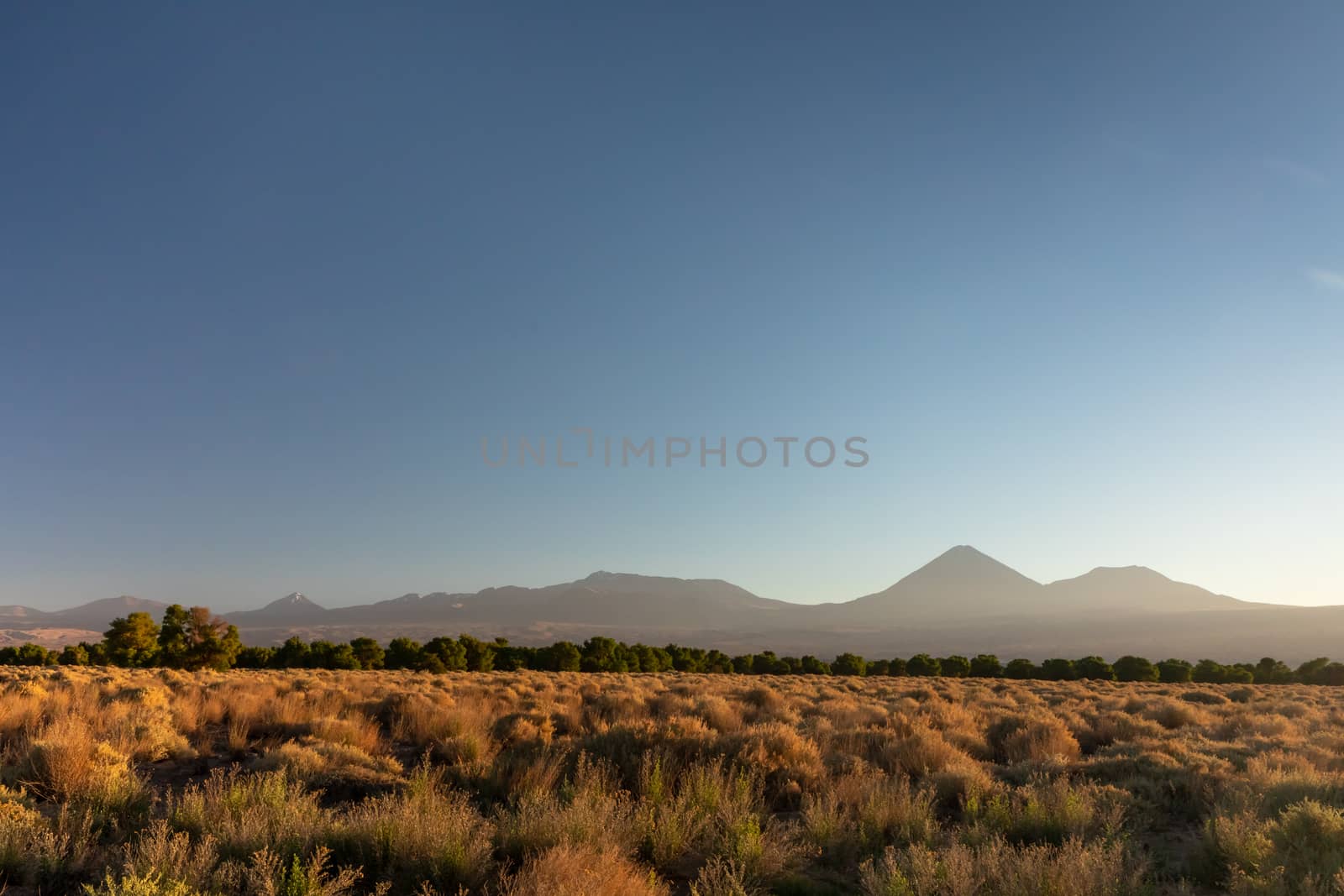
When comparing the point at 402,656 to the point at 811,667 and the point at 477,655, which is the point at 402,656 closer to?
the point at 477,655

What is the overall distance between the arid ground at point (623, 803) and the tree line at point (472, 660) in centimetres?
5068

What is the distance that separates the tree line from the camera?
204 ft

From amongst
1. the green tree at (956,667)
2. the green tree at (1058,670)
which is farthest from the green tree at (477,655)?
the green tree at (1058,670)

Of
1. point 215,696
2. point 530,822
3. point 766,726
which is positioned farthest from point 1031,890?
point 215,696

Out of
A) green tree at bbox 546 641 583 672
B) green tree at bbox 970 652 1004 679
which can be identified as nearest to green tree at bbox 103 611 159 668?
green tree at bbox 546 641 583 672

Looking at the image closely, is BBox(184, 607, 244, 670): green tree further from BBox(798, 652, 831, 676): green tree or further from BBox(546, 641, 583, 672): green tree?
BBox(798, 652, 831, 676): green tree

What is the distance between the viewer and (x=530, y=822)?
6418 millimetres

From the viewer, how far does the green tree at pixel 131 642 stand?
63594mm

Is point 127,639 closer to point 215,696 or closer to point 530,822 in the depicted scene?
point 215,696

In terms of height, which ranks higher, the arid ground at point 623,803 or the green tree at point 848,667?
the arid ground at point 623,803

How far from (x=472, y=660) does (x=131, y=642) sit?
31041 millimetres

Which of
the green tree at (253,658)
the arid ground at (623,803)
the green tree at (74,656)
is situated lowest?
the green tree at (253,658)

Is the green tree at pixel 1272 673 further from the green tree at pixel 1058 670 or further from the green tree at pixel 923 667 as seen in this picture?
the green tree at pixel 923 667

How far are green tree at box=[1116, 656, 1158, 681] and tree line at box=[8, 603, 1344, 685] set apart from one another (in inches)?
3.0
